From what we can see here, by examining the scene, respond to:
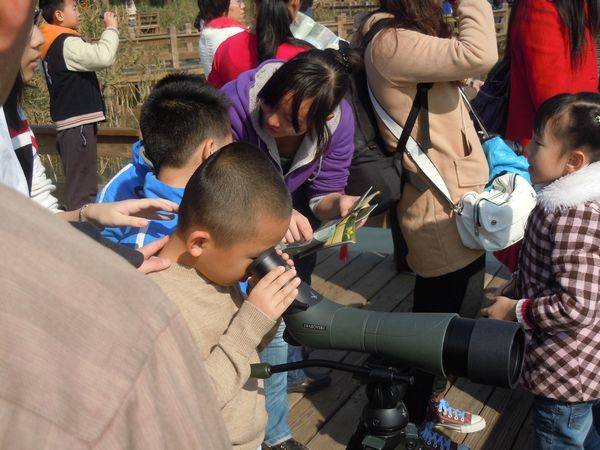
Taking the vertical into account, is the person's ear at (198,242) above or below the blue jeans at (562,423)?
above

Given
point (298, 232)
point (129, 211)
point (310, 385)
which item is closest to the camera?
point (129, 211)

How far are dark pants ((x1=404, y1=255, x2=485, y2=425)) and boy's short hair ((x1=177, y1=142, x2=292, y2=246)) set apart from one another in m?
1.16

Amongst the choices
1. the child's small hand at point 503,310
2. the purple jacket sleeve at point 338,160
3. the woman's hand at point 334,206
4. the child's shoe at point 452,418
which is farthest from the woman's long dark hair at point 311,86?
the child's shoe at point 452,418

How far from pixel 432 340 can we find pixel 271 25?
1.67 metres

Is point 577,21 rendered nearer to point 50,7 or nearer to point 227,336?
point 227,336

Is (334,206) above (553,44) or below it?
below

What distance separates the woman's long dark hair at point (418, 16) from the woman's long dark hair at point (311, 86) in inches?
13.2

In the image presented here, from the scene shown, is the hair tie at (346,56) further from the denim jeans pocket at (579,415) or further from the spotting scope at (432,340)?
the denim jeans pocket at (579,415)

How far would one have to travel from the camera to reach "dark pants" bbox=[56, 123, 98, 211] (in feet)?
16.1

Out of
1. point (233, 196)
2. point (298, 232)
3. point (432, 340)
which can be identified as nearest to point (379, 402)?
point (432, 340)

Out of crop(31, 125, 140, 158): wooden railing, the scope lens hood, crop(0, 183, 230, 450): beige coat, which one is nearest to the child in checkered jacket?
the scope lens hood

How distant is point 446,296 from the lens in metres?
2.61

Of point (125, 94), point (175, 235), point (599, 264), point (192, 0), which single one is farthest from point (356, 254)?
point (192, 0)

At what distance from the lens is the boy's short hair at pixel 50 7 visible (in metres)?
4.68
